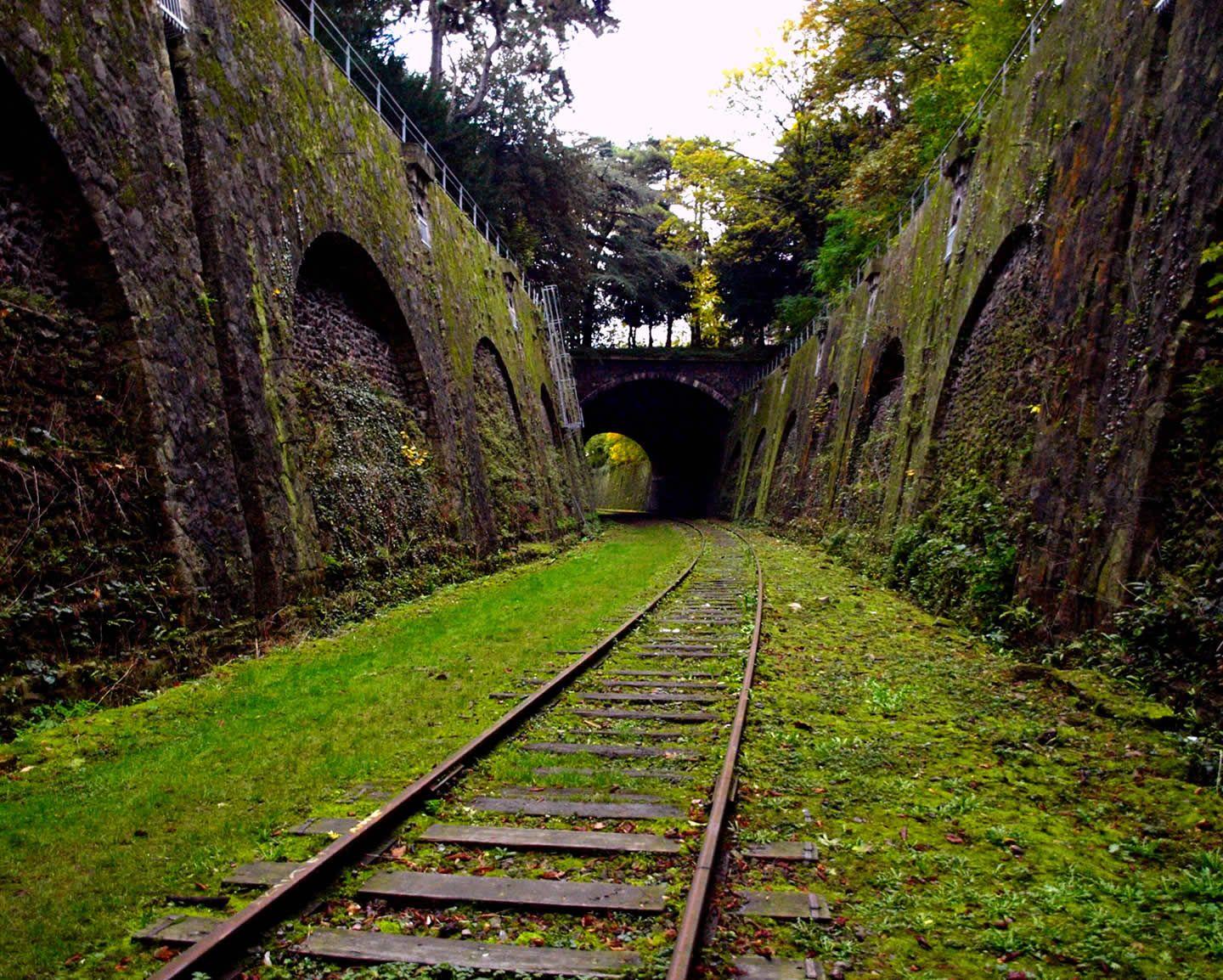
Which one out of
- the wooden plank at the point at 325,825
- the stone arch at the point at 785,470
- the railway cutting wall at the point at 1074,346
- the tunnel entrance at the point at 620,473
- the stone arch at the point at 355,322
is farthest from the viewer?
Answer: the tunnel entrance at the point at 620,473

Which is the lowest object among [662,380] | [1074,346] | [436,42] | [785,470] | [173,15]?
[785,470]

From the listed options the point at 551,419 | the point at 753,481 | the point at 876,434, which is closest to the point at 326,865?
the point at 876,434

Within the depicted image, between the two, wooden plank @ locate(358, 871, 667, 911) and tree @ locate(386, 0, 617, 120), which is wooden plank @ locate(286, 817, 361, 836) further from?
tree @ locate(386, 0, 617, 120)

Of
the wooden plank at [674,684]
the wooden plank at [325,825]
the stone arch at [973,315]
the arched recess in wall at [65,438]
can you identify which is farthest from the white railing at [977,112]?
the arched recess in wall at [65,438]

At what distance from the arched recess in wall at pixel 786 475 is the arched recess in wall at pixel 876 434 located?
5.88 meters

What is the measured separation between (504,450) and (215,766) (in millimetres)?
14144

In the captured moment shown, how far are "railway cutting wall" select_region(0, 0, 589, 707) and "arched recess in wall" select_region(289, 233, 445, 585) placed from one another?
5cm

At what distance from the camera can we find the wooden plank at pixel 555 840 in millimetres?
3924

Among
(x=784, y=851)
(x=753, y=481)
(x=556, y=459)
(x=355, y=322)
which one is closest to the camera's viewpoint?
(x=784, y=851)

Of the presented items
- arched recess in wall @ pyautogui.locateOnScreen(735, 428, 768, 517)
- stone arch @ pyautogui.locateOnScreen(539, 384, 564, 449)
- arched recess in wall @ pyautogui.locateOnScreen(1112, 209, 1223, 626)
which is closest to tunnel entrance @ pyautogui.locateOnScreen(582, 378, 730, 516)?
arched recess in wall @ pyautogui.locateOnScreen(735, 428, 768, 517)

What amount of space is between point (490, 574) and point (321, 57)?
8906 mm

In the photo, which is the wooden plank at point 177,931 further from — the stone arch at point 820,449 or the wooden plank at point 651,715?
the stone arch at point 820,449

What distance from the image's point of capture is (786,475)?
28156 millimetres

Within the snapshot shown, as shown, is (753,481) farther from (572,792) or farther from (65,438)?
(572,792)
